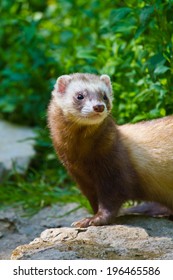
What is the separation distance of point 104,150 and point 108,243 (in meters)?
0.86

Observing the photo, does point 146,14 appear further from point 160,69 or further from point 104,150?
point 104,150

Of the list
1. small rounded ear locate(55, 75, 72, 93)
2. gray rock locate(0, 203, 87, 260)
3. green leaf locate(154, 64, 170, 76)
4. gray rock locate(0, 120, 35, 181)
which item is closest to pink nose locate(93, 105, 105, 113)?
small rounded ear locate(55, 75, 72, 93)

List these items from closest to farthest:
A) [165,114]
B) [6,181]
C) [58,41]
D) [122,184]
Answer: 1. [122,184]
2. [165,114]
3. [6,181]
4. [58,41]

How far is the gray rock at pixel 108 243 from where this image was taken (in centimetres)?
458

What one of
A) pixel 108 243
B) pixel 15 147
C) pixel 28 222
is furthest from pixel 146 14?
pixel 15 147

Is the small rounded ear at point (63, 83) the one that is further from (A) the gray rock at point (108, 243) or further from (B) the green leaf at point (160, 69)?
(A) the gray rock at point (108, 243)

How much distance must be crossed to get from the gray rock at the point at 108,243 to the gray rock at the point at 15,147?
2.34 meters

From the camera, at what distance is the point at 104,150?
543 cm

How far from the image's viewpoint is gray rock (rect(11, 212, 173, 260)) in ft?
15.0

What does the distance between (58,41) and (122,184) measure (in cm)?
388

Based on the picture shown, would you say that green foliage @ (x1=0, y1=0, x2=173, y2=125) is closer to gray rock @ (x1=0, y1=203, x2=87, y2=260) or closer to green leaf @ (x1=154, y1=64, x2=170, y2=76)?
green leaf @ (x1=154, y1=64, x2=170, y2=76)

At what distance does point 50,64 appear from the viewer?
26.5 ft
